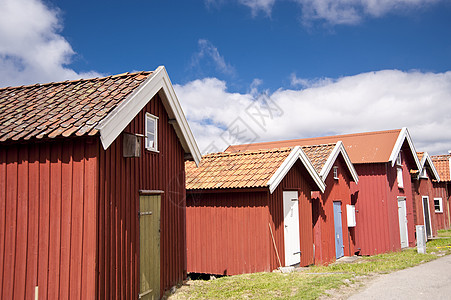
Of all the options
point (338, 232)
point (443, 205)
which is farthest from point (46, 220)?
point (443, 205)

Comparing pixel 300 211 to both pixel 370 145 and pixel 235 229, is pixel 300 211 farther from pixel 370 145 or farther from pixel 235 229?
pixel 370 145

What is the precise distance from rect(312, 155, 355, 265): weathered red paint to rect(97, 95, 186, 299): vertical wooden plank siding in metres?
7.08

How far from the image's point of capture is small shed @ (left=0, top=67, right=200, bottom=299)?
25.2ft

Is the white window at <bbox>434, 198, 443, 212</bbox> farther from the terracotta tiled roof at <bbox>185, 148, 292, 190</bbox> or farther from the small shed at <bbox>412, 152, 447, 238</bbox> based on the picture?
the terracotta tiled roof at <bbox>185, 148, 292, 190</bbox>

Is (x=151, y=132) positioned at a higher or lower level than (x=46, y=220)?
higher

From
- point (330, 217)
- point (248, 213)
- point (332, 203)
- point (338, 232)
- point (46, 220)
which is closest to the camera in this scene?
point (46, 220)

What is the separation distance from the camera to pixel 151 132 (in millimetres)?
10195

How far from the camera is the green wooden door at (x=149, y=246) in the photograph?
9344 mm

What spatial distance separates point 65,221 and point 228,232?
6.75m

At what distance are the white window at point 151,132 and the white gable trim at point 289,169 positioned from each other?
3.91 meters

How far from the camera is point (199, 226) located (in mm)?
14219

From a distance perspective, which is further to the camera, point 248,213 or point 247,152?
point 247,152

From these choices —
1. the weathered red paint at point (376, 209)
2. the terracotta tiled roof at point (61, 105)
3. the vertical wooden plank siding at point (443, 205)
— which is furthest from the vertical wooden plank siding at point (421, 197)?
the terracotta tiled roof at point (61, 105)

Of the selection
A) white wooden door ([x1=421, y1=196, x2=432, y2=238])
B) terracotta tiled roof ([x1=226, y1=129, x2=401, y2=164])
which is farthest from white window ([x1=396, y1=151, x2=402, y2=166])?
white wooden door ([x1=421, y1=196, x2=432, y2=238])
